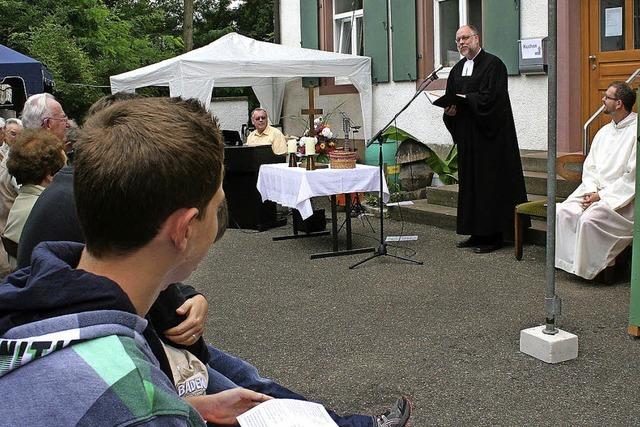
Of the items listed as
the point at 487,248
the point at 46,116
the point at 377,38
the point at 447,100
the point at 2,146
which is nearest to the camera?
the point at 46,116

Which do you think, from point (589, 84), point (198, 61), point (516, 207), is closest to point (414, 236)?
point (516, 207)

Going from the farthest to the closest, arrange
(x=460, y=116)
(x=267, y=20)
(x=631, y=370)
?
(x=267, y=20)
(x=460, y=116)
(x=631, y=370)

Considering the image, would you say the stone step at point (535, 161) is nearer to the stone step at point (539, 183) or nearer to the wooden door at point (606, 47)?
the stone step at point (539, 183)

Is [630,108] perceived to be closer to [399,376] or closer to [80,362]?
[399,376]

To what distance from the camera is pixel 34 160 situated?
3.65 metres

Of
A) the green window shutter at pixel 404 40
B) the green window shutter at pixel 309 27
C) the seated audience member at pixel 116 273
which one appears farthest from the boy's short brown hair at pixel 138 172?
the green window shutter at pixel 309 27

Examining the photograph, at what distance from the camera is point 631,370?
442cm

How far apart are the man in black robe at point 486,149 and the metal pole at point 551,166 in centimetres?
315

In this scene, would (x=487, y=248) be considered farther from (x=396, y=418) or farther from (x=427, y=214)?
(x=396, y=418)

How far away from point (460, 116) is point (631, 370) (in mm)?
4045

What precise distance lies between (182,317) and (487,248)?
19.5 feet

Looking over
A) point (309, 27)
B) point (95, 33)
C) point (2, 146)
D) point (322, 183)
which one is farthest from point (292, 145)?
point (95, 33)

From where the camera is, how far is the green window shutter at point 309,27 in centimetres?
1411

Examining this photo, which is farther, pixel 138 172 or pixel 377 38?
pixel 377 38
